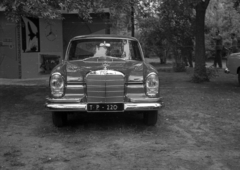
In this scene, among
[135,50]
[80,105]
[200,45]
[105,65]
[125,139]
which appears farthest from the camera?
[200,45]

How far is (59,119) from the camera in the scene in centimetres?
664

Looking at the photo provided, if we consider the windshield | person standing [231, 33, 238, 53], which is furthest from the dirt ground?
person standing [231, 33, 238, 53]

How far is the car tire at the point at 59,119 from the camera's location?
658 centimetres

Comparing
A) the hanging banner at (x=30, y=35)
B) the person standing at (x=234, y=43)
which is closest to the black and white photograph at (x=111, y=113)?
the hanging banner at (x=30, y=35)

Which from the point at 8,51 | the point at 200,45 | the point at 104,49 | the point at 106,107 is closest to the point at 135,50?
the point at 104,49

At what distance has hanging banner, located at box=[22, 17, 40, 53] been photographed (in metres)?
14.3

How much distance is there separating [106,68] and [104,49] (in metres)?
1.18

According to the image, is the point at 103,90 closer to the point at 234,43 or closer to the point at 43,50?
the point at 43,50

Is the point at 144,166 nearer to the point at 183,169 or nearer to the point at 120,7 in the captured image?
the point at 183,169

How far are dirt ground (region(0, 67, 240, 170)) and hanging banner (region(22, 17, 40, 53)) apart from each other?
17.2 ft

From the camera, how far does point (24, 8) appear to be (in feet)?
25.6

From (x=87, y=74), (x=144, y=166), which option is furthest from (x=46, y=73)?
(x=144, y=166)

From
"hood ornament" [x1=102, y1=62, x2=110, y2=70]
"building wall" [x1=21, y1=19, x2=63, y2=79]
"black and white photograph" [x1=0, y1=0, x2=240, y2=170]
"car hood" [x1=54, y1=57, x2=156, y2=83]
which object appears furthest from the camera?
"building wall" [x1=21, y1=19, x2=63, y2=79]

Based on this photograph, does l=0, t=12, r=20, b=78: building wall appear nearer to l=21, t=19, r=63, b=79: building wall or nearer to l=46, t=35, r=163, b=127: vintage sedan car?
l=21, t=19, r=63, b=79: building wall
